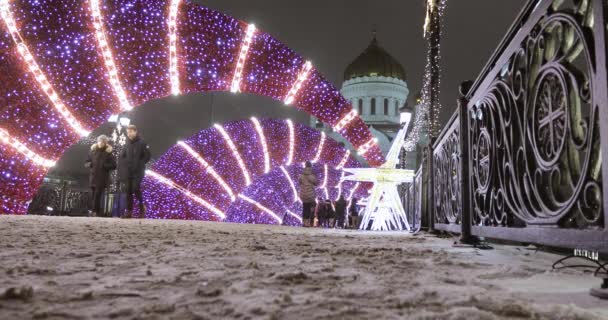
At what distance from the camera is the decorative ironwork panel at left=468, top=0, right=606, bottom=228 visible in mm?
1930

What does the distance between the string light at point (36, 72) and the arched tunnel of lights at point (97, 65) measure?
0.02m

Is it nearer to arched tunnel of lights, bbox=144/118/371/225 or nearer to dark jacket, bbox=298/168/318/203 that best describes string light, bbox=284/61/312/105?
dark jacket, bbox=298/168/318/203

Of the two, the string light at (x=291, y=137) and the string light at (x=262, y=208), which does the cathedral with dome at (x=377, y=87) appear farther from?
the string light at (x=291, y=137)

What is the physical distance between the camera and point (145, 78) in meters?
11.0

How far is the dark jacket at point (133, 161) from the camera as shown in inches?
414

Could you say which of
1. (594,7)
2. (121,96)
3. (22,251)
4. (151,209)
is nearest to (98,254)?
(22,251)

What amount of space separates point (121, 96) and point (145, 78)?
67 centimetres

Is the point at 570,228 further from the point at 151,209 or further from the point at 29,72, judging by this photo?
the point at 151,209

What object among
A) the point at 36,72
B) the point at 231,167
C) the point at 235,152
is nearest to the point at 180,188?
the point at 231,167

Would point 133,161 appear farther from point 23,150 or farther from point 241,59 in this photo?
point 241,59

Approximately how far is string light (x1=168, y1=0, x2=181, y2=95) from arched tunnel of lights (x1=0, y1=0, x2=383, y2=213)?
2cm

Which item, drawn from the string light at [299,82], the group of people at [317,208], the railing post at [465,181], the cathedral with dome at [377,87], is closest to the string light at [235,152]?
the group of people at [317,208]

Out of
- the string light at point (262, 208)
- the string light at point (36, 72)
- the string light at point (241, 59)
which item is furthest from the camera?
the string light at point (262, 208)

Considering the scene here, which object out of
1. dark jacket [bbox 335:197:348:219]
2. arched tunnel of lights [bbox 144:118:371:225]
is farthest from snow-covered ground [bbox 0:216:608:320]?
dark jacket [bbox 335:197:348:219]
